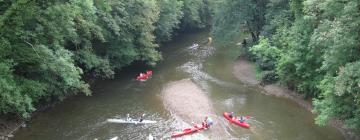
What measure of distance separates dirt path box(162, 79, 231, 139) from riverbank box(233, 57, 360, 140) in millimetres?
5809

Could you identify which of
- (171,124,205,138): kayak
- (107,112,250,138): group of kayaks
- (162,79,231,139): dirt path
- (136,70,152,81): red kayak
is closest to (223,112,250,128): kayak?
Result: (107,112,250,138): group of kayaks

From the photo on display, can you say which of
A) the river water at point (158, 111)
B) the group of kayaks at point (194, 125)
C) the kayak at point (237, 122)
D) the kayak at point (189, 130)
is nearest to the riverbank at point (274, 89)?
the river water at point (158, 111)

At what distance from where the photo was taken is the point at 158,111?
33.6m

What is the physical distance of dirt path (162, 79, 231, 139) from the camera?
1201 inches

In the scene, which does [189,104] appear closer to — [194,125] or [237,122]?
[194,125]

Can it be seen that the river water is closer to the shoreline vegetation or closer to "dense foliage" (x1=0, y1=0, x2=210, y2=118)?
the shoreline vegetation

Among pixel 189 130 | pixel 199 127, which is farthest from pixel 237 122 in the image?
pixel 189 130

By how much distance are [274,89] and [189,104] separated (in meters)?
8.50

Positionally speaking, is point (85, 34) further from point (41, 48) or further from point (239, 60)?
point (239, 60)

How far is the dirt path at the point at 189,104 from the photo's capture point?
100ft

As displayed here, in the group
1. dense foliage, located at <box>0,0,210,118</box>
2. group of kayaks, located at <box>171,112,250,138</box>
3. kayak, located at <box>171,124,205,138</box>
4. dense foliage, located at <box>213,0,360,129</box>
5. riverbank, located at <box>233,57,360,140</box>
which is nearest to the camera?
dense foliage, located at <box>213,0,360,129</box>

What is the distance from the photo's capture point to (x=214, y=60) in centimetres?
5175

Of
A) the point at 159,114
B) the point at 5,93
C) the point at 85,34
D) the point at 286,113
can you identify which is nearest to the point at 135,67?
the point at 85,34

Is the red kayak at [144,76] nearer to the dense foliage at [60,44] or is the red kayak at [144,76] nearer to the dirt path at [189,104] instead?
the dense foliage at [60,44]
